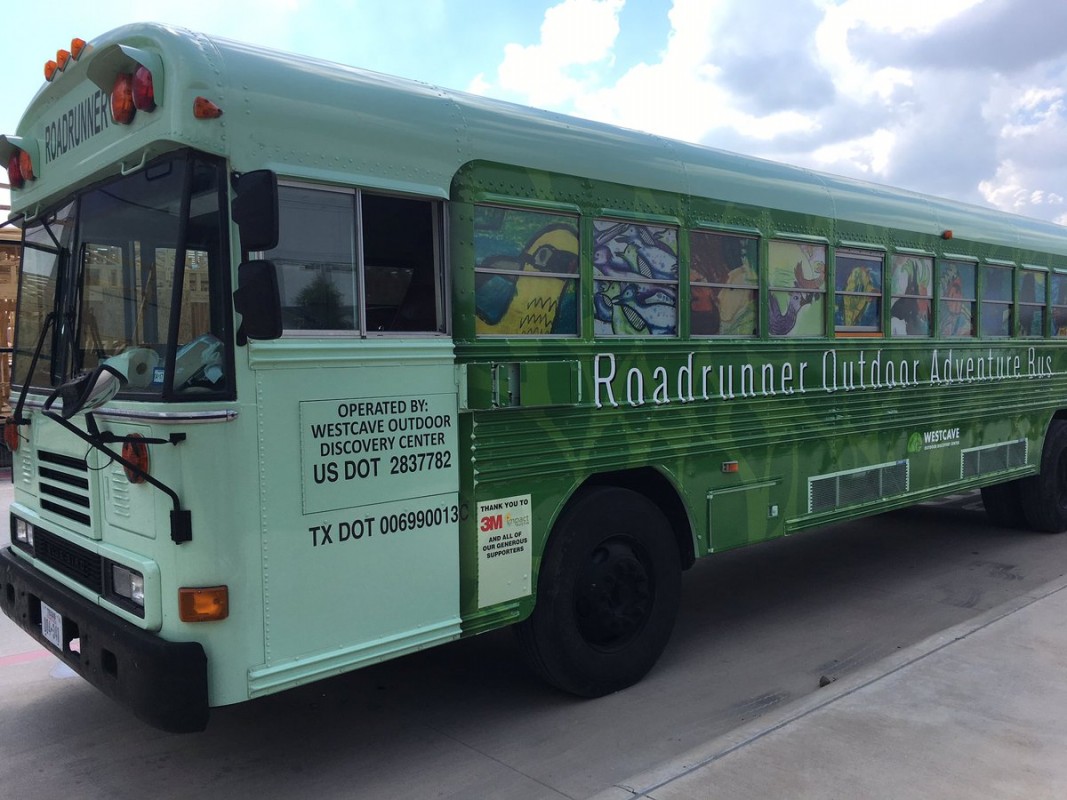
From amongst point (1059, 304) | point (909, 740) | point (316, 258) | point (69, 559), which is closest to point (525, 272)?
point (316, 258)

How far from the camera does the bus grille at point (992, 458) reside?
23.8ft

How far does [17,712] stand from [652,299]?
3.93 m

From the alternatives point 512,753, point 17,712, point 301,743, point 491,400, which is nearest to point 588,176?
point 491,400

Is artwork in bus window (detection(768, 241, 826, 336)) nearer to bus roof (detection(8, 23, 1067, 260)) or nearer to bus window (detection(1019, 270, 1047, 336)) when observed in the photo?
bus roof (detection(8, 23, 1067, 260))

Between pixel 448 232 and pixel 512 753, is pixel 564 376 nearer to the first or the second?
pixel 448 232

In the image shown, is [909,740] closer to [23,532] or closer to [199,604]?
[199,604]

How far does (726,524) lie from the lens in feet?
16.8

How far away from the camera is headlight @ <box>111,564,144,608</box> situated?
3286 mm

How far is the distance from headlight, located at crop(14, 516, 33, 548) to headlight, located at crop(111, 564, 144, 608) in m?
1.06

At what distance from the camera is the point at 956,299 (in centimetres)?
707

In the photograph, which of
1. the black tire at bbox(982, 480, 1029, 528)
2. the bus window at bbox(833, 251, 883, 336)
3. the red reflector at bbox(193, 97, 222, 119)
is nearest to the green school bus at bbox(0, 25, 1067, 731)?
the red reflector at bbox(193, 97, 222, 119)

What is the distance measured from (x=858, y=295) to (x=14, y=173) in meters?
5.17

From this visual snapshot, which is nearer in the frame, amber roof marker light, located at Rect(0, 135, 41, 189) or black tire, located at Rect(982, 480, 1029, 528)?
amber roof marker light, located at Rect(0, 135, 41, 189)

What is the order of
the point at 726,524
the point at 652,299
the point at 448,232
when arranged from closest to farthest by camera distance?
the point at 448,232
the point at 652,299
the point at 726,524
